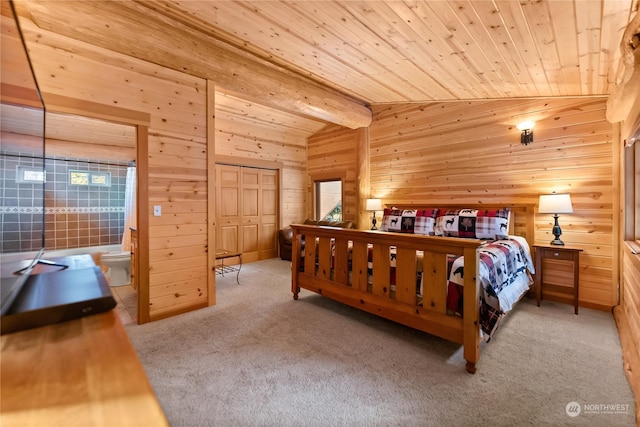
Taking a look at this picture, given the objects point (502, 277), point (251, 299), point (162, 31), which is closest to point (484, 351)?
point (502, 277)

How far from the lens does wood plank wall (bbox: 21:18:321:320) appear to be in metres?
2.27

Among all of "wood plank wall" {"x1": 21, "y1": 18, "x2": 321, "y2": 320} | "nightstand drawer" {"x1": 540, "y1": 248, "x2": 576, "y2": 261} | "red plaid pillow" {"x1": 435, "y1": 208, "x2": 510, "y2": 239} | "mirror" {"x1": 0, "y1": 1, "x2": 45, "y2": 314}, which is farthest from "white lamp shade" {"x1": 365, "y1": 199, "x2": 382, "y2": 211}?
"mirror" {"x1": 0, "y1": 1, "x2": 45, "y2": 314}

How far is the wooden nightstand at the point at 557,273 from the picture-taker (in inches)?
114

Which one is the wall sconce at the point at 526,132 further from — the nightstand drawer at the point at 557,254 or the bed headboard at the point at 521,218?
the nightstand drawer at the point at 557,254

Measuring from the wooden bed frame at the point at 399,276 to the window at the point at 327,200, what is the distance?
290 cm

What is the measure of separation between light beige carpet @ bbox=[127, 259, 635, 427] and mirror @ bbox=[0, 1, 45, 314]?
3.68 ft

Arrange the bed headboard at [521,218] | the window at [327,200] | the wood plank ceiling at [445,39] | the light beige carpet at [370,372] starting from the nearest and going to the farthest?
the light beige carpet at [370,372]
the wood plank ceiling at [445,39]
the bed headboard at [521,218]
the window at [327,200]

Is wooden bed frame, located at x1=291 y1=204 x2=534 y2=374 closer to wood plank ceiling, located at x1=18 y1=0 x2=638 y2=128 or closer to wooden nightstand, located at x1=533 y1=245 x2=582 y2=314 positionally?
wooden nightstand, located at x1=533 y1=245 x2=582 y2=314

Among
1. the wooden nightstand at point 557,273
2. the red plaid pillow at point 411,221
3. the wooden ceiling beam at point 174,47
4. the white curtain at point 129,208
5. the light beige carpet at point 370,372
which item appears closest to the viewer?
the light beige carpet at point 370,372

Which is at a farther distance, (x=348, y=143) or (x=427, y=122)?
(x=348, y=143)

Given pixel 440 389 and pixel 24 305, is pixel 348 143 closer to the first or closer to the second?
pixel 440 389

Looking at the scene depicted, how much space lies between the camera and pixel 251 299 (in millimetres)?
3301

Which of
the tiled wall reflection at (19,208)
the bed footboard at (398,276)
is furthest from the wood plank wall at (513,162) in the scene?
the tiled wall reflection at (19,208)

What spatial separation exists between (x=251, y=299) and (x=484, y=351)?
2.39m
